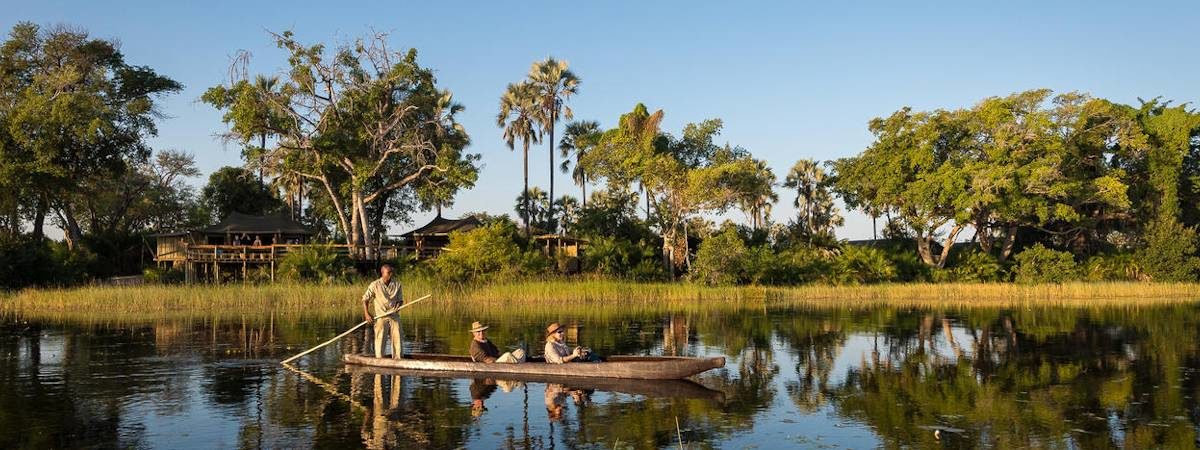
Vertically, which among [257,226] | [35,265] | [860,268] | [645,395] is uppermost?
[257,226]

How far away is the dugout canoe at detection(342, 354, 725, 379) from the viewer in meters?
13.6

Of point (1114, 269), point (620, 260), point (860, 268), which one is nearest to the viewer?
point (860, 268)

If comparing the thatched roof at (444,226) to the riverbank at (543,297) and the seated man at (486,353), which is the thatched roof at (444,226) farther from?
the seated man at (486,353)

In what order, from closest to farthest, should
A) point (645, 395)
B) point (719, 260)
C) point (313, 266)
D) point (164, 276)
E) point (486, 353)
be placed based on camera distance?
point (645, 395) → point (486, 353) → point (313, 266) → point (719, 260) → point (164, 276)

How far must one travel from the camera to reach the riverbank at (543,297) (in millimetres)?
29547

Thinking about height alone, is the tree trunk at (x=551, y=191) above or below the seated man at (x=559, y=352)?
above

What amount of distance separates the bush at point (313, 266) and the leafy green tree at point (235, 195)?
17665mm

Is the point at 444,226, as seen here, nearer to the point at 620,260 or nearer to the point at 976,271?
the point at 620,260

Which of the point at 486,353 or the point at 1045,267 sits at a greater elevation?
the point at 1045,267

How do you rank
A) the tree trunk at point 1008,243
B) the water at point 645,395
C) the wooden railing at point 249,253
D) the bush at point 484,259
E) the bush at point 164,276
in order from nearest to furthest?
the water at point 645,395, the bush at point 484,259, the bush at point 164,276, the wooden railing at point 249,253, the tree trunk at point 1008,243

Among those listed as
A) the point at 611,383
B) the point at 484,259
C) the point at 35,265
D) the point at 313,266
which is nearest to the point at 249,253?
the point at 313,266

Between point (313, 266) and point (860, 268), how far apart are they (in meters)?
23.6

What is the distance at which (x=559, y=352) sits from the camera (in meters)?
14.3

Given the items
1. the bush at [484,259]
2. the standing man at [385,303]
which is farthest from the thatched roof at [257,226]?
the standing man at [385,303]
